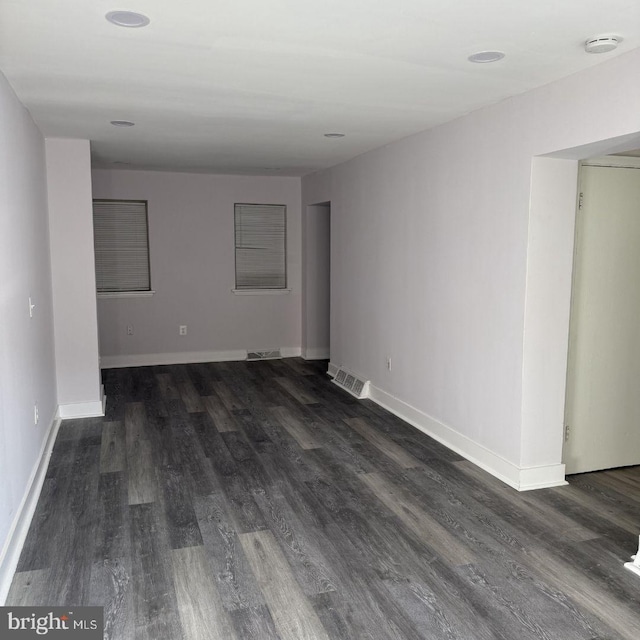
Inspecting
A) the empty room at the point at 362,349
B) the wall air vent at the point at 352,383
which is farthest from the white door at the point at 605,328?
the wall air vent at the point at 352,383

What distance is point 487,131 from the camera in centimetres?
383

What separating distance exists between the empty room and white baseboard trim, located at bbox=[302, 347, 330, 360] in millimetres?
1358

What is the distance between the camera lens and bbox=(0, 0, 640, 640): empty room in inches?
96.0

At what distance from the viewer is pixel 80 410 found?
514 cm

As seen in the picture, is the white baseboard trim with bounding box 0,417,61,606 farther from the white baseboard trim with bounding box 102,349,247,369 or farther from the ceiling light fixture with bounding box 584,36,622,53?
the ceiling light fixture with bounding box 584,36,622,53

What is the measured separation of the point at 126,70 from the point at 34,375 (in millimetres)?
1922

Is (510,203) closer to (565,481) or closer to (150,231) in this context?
(565,481)

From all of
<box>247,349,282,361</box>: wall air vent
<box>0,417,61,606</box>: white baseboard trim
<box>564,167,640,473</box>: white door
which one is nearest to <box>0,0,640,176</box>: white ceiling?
<box>564,167,640,473</box>: white door

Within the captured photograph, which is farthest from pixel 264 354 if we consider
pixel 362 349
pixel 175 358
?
pixel 362 349

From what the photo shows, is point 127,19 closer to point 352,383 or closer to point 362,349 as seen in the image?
→ point 362,349

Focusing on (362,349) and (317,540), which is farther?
(362,349)

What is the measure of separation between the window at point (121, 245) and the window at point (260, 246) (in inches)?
43.8

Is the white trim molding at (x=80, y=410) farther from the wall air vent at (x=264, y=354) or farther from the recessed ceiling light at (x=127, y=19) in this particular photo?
the recessed ceiling light at (x=127, y=19)

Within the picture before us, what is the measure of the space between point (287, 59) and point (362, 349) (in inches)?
137
